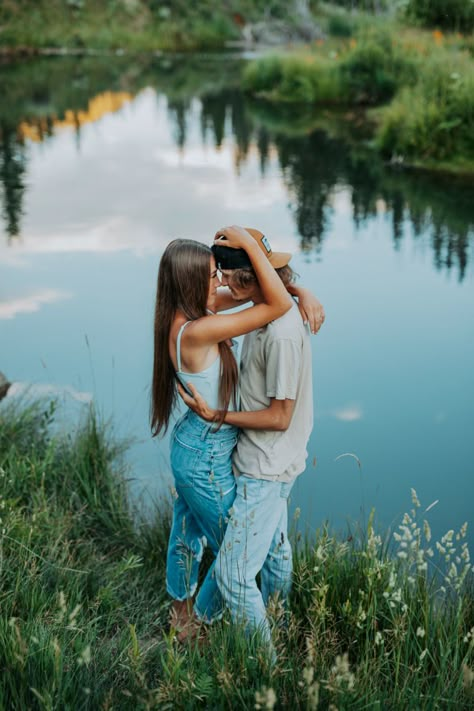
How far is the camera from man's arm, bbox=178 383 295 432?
307 cm

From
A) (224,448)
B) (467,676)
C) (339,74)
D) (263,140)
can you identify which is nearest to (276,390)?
(224,448)

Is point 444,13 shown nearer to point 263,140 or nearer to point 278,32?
point 263,140

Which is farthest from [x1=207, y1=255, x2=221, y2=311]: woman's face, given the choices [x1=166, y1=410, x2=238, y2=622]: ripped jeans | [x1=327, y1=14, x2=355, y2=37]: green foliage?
[x1=327, y1=14, x2=355, y2=37]: green foliage

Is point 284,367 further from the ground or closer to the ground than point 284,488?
further from the ground

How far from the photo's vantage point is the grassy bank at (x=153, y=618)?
254 cm

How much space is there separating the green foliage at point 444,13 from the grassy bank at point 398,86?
0.84 metres

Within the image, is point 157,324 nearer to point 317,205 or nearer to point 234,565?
point 234,565

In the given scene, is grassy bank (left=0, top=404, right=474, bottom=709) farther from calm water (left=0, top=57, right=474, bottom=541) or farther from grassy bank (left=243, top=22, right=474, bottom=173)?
grassy bank (left=243, top=22, right=474, bottom=173)

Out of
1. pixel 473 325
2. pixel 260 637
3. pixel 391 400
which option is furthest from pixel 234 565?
pixel 473 325

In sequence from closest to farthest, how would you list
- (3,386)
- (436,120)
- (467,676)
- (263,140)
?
(467,676) < (3,386) < (436,120) < (263,140)

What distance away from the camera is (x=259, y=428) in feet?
10.3

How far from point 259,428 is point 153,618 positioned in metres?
1.20

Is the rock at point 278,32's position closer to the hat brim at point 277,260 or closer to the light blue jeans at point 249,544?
the hat brim at point 277,260

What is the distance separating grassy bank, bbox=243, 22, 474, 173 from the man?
444 inches
